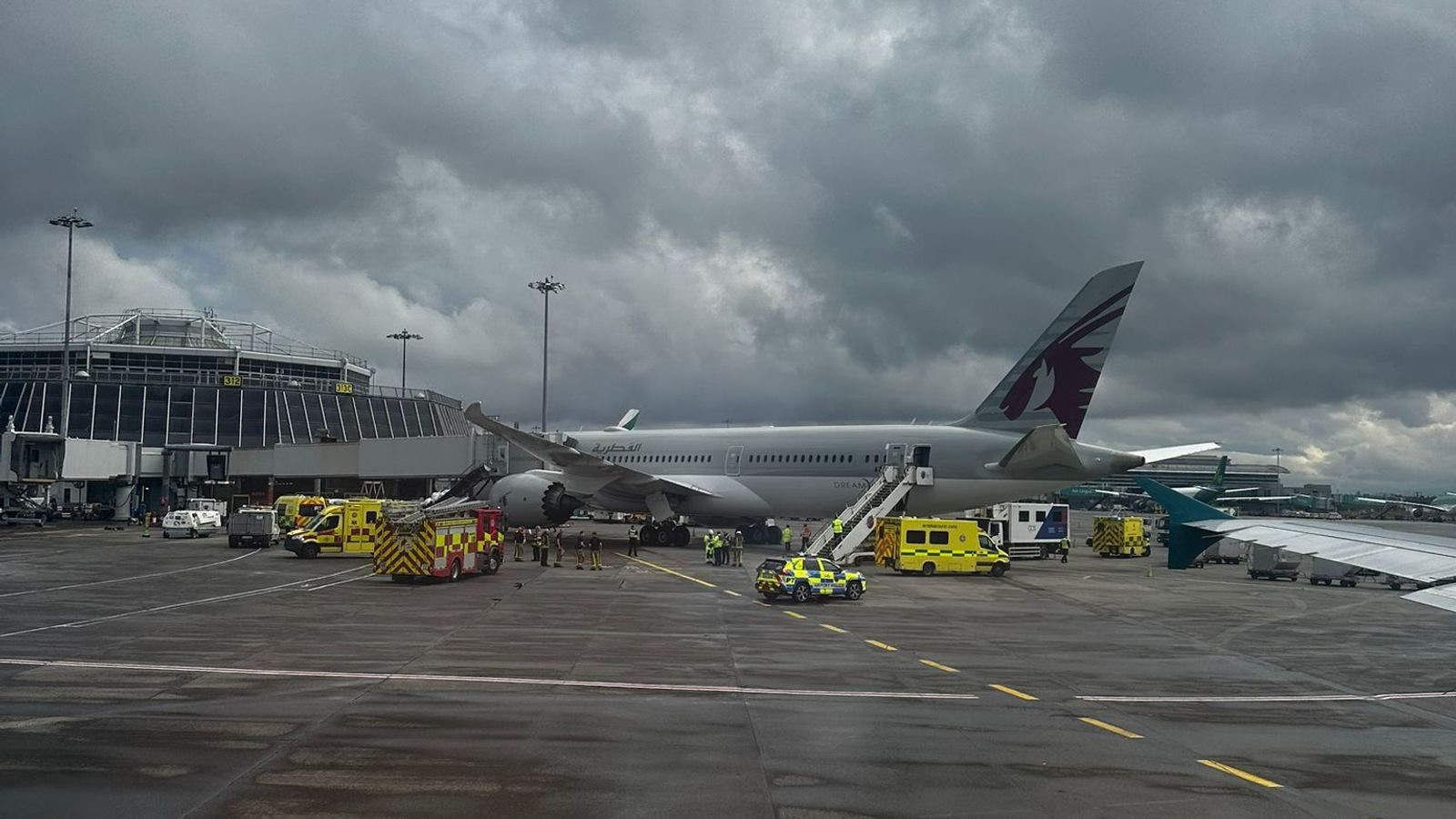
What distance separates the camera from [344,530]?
47.8 meters

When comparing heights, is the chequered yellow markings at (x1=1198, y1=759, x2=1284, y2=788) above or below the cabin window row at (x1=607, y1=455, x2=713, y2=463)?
below

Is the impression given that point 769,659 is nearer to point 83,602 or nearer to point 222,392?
point 83,602

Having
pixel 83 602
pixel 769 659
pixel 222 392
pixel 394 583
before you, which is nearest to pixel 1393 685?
pixel 769 659

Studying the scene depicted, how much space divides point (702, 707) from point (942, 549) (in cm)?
2716

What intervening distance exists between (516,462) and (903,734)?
160ft

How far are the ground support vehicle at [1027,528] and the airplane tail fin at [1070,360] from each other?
921cm

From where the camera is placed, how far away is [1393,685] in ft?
63.3

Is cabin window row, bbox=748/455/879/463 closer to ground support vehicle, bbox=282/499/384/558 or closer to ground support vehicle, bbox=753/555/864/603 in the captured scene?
ground support vehicle, bbox=753/555/864/603

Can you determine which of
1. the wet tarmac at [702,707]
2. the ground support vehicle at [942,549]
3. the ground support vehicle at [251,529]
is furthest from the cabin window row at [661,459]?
the wet tarmac at [702,707]

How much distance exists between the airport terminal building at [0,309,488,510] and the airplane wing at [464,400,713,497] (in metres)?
13.9

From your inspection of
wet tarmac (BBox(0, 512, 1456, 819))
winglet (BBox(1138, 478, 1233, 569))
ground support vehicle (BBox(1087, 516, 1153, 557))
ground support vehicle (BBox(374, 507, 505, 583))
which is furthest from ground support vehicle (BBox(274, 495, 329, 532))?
winglet (BBox(1138, 478, 1233, 569))

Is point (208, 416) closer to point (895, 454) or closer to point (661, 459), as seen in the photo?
point (661, 459)

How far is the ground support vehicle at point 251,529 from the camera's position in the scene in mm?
51031

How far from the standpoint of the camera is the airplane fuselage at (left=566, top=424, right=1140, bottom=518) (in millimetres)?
43156
